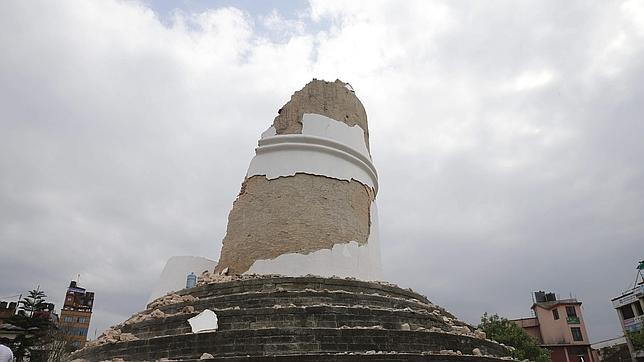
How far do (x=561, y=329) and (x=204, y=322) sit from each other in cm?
3232

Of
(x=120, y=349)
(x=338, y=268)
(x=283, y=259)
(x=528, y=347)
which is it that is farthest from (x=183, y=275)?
(x=528, y=347)

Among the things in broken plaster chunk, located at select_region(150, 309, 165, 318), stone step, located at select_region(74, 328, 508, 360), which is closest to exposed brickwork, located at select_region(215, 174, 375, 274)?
broken plaster chunk, located at select_region(150, 309, 165, 318)

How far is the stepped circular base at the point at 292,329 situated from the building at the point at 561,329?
A: 91.5ft

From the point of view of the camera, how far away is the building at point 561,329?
31078 mm

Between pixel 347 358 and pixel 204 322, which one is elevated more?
pixel 204 322

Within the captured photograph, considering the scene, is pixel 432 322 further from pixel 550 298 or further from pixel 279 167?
pixel 550 298

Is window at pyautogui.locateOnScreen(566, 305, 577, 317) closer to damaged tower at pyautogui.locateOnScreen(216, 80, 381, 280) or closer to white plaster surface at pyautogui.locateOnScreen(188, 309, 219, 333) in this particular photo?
damaged tower at pyautogui.locateOnScreen(216, 80, 381, 280)

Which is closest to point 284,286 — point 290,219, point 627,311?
point 290,219

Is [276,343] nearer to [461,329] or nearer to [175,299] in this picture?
[175,299]

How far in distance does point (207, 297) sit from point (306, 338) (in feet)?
8.27

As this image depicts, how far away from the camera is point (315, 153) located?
36.9ft

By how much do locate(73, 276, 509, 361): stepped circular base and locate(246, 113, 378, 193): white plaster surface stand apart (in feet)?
11.5

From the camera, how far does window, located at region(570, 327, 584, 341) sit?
31.4 meters

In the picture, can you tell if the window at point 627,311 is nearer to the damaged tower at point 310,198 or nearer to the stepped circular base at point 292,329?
the damaged tower at point 310,198
